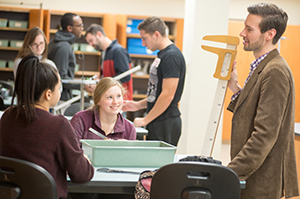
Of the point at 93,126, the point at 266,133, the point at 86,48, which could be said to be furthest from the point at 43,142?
the point at 86,48

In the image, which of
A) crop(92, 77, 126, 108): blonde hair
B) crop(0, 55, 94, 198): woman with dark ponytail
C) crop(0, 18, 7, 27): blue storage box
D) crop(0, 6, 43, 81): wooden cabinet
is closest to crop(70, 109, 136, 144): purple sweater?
crop(92, 77, 126, 108): blonde hair

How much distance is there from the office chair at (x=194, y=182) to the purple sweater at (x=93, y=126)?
3.07 feet

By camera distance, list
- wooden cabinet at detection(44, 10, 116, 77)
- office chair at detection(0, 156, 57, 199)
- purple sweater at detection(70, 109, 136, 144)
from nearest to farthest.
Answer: office chair at detection(0, 156, 57, 199) < purple sweater at detection(70, 109, 136, 144) < wooden cabinet at detection(44, 10, 116, 77)

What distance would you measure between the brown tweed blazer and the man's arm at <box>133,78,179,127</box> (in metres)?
0.95

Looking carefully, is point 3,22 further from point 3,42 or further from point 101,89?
point 101,89

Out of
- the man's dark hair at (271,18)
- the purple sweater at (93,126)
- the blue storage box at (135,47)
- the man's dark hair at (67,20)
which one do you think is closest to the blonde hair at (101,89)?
the purple sweater at (93,126)

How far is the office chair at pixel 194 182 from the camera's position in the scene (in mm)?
1326

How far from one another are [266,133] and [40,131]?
0.96 meters

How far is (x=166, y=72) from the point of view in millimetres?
2732

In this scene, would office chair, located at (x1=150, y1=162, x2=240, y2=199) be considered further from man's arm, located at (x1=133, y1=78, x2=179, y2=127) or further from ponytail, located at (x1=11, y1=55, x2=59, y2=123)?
man's arm, located at (x1=133, y1=78, x2=179, y2=127)

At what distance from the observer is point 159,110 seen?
2738 millimetres

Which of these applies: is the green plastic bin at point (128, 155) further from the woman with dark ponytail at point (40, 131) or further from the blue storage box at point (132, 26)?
the blue storage box at point (132, 26)

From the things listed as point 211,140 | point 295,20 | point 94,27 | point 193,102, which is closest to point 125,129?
point 211,140

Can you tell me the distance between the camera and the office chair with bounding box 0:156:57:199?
1313mm
